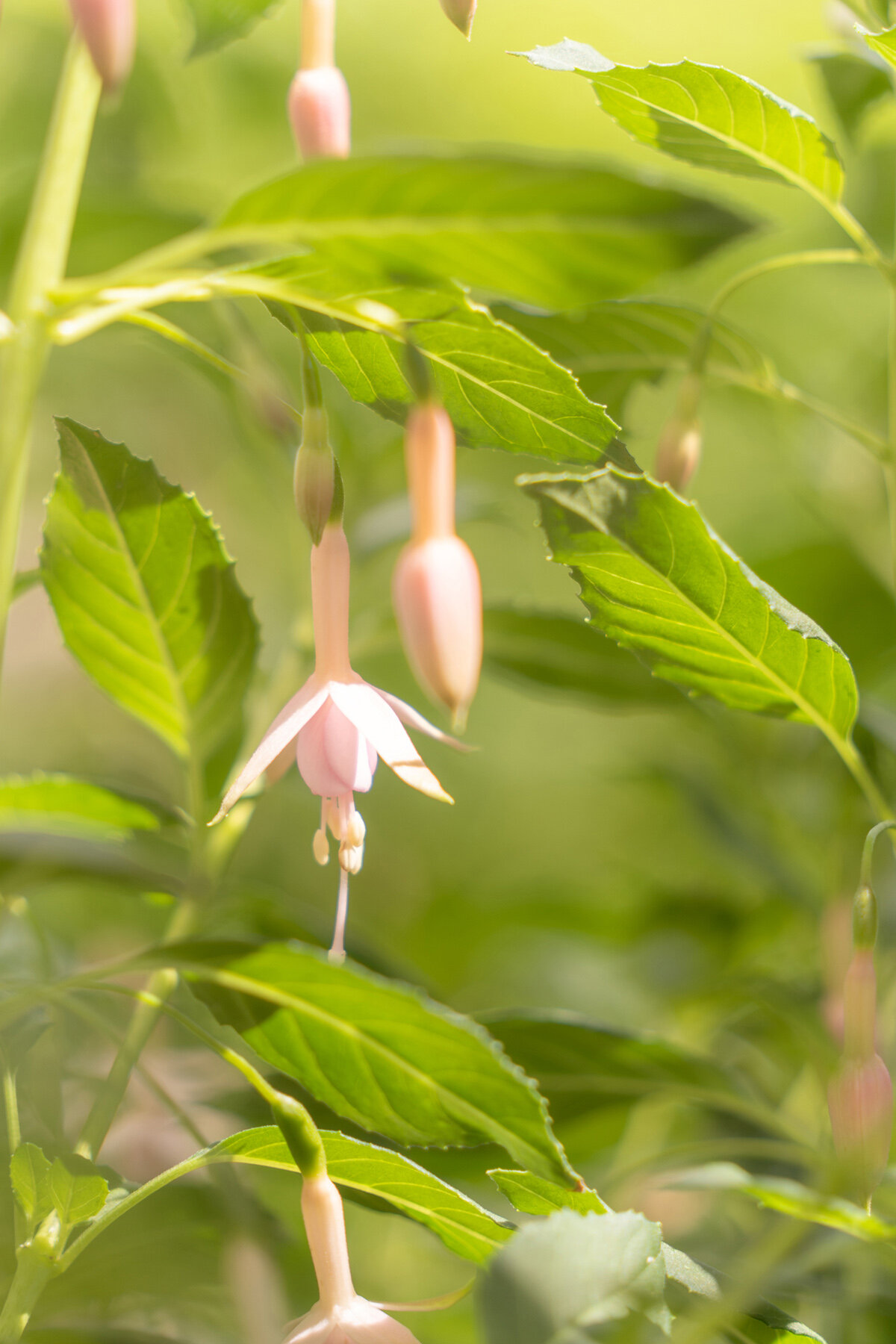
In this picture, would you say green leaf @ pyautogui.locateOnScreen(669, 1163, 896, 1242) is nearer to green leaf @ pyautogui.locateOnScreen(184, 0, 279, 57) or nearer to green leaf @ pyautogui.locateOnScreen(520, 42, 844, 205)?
green leaf @ pyautogui.locateOnScreen(520, 42, 844, 205)

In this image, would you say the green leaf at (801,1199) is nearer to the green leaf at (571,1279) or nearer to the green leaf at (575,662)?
the green leaf at (571,1279)

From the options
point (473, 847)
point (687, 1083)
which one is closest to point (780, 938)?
point (687, 1083)

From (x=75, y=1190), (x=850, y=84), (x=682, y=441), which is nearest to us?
(x=75, y=1190)

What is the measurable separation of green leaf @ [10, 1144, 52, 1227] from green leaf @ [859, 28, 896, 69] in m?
0.53

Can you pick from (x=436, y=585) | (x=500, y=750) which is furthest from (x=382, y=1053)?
(x=500, y=750)

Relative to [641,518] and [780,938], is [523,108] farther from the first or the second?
[641,518]

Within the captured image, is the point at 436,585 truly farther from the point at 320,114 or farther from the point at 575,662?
the point at 575,662

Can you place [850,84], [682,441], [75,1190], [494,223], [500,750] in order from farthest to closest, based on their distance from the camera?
[500,750] → [850,84] → [682,441] → [75,1190] → [494,223]

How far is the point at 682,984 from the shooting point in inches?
37.6

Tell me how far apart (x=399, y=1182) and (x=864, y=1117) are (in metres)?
0.17

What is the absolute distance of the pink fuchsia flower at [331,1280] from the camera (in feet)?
1.27

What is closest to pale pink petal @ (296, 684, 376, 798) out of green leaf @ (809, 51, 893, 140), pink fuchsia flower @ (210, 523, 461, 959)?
pink fuchsia flower @ (210, 523, 461, 959)

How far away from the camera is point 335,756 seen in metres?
0.43

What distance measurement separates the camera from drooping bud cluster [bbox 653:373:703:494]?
504 mm
